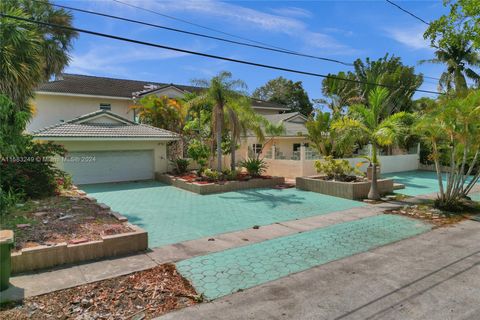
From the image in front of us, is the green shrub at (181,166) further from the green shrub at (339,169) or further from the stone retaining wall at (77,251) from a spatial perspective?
the stone retaining wall at (77,251)

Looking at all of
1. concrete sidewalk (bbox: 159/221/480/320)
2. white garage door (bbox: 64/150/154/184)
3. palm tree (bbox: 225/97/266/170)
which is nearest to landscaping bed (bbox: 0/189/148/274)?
concrete sidewalk (bbox: 159/221/480/320)

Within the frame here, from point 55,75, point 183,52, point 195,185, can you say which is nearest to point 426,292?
point 183,52

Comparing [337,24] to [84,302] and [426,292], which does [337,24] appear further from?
[84,302]

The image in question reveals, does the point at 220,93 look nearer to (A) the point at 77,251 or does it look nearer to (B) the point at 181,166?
(B) the point at 181,166

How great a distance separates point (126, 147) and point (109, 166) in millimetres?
1381

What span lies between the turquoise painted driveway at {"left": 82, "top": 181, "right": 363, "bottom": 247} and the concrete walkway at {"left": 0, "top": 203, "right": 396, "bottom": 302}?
518mm

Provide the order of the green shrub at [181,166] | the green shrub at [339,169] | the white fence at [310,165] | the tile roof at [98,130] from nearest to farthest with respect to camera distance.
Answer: the green shrub at [339,169], the tile roof at [98,130], the white fence at [310,165], the green shrub at [181,166]

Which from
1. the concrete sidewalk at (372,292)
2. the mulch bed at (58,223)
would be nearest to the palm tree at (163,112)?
the mulch bed at (58,223)

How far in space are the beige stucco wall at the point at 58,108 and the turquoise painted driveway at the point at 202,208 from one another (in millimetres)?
8904

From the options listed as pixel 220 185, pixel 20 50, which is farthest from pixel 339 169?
pixel 20 50

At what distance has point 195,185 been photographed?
45.7ft

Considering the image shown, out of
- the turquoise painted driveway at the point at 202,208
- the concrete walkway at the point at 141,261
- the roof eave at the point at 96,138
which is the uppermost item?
the roof eave at the point at 96,138

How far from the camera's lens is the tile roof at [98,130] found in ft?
50.4

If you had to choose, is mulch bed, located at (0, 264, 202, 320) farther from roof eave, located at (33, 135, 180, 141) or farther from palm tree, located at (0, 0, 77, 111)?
roof eave, located at (33, 135, 180, 141)
